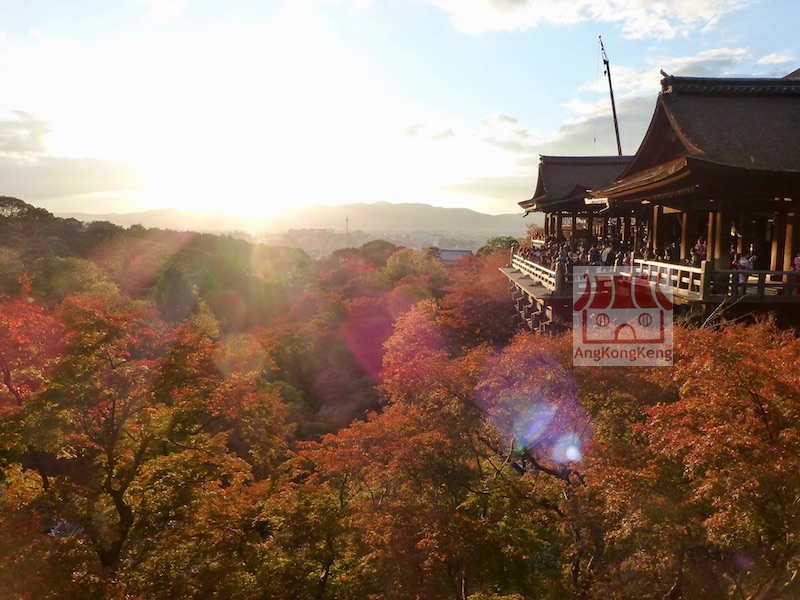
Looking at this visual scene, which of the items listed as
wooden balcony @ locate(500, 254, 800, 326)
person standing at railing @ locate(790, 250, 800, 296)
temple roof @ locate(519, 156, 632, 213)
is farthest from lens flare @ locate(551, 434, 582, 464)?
temple roof @ locate(519, 156, 632, 213)

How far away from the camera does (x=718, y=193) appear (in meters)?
11.4

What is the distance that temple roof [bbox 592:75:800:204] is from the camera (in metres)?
10.6

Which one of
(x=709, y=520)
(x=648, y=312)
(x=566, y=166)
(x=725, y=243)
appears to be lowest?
(x=709, y=520)

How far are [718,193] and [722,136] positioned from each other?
2078 millimetres

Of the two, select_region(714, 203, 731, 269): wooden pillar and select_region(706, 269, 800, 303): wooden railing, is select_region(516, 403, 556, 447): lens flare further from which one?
select_region(714, 203, 731, 269): wooden pillar

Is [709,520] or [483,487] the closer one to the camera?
[709,520]

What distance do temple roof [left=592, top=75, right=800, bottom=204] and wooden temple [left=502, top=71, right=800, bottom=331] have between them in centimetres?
2

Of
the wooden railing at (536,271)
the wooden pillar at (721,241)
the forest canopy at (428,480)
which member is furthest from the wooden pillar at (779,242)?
the wooden railing at (536,271)

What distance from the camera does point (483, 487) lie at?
11648 millimetres

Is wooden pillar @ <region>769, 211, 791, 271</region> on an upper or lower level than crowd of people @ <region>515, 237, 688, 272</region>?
upper

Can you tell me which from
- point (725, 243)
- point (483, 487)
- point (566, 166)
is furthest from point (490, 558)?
point (566, 166)

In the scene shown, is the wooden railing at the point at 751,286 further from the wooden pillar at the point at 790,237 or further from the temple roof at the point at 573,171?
the temple roof at the point at 573,171

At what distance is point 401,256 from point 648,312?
108ft

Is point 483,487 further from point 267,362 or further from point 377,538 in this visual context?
point 267,362
